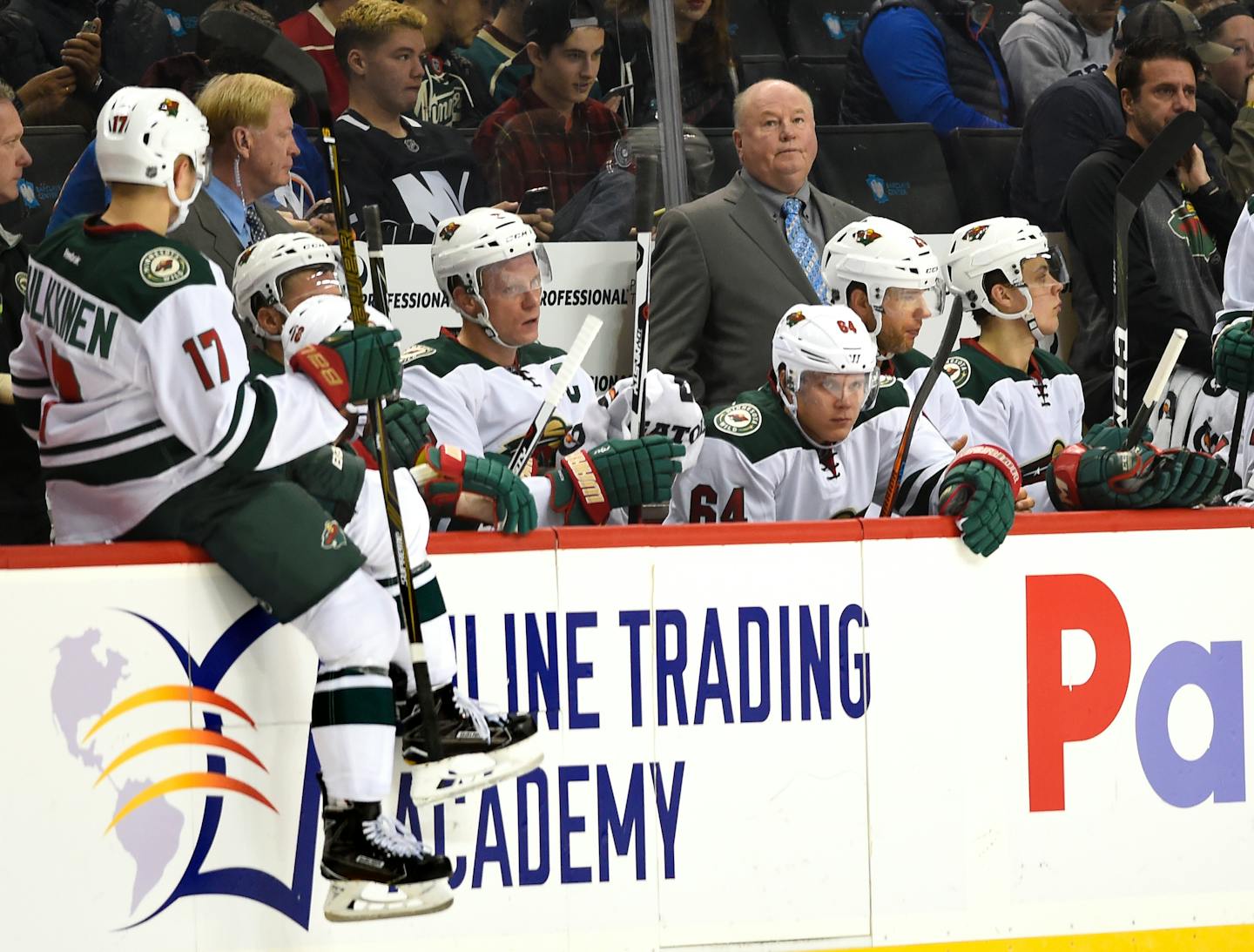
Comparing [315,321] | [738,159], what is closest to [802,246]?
[738,159]

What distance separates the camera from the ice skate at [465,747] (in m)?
3.03

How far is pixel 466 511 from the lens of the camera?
340 cm

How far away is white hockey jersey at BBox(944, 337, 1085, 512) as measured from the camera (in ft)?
15.1

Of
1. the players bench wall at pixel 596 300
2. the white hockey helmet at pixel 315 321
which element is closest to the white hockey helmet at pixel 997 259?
the players bench wall at pixel 596 300

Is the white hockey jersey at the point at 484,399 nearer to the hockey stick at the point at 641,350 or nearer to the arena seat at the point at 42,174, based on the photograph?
the hockey stick at the point at 641,350

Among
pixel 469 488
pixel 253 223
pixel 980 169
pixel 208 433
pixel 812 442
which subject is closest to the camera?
pixel 208 433

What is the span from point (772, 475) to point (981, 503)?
0.81 m

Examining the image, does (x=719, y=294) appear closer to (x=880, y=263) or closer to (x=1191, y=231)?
(x=880, y=263)

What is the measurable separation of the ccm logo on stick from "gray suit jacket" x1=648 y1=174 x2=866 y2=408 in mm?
1409

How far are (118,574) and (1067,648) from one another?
6.07 ft

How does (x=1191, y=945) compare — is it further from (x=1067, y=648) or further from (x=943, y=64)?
(x=943, y=64)

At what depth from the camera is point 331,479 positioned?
3.13 m

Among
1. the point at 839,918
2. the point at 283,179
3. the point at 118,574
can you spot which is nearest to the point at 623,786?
Result: the point at 839,918

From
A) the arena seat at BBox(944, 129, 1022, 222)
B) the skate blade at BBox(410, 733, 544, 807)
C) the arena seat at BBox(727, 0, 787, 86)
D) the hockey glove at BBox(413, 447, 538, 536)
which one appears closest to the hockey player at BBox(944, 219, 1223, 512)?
the arena seat at BBox(944, 129, 1022, 222)
